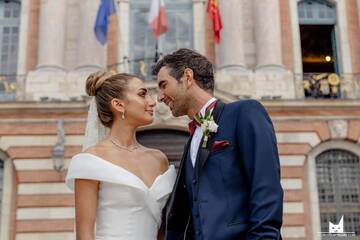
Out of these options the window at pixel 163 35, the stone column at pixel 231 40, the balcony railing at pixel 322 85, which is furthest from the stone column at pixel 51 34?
the balcony railing at pixel 322 85

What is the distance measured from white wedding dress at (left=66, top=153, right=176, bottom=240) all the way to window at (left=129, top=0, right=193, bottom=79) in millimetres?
12691

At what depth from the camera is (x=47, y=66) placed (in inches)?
606

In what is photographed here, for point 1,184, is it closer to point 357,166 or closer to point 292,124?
point 292,124

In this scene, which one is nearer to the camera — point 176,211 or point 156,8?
point 176,211

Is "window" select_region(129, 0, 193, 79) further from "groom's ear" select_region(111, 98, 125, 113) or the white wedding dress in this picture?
the white wedding dress

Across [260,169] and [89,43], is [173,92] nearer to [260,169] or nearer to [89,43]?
[260,169]

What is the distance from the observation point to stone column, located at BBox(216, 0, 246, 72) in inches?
615

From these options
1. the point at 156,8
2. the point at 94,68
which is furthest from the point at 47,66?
the point at 156,8

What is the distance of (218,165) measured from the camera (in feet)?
10.5

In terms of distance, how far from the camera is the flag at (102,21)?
15.0m

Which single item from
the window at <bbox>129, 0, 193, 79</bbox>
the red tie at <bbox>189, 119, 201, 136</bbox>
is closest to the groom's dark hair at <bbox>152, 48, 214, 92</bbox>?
the red tie at <bbox>189, 119, 201, 136</bbox>

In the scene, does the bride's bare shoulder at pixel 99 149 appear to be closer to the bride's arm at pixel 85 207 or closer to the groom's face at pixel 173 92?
the bride's arm at pixel 85 207

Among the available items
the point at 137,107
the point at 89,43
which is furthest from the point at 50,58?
the point at 137,107

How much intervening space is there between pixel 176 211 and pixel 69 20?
45.4 feet
